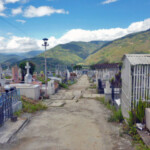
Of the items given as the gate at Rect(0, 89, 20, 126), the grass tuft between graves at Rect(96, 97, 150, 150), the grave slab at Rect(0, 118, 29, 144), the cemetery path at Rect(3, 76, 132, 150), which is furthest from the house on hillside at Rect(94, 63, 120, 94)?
the grave slab at Rect(0, 118, 29, 144)

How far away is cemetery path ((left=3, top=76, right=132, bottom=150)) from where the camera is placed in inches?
197

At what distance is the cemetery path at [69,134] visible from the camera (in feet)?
16.4

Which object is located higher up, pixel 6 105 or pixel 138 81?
pixel 138 81

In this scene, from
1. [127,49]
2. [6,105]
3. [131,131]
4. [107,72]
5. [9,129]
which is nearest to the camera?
[131,131]

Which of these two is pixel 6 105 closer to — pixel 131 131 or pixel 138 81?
pixel 131 131

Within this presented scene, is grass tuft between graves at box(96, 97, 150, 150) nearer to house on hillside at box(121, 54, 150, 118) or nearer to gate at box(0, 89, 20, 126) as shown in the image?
house on hillside at box(121, 54, 150, 118)

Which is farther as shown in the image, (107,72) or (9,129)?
(107,72)

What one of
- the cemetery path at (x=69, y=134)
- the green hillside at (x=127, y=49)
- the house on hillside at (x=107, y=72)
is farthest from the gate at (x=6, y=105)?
the green hillside at (x=127, y=49)

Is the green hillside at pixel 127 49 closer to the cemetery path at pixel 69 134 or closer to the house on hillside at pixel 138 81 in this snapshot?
the cemetery path at pixel 69 134

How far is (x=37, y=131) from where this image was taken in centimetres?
617

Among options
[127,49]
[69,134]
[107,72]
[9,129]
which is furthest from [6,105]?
[127,49]

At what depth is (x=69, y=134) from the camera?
19.2ft

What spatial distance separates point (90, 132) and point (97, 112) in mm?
2879

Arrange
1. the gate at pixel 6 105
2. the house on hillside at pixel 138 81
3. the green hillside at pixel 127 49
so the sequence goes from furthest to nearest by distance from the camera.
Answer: the green hillside at pixel 127 49, the gate at pixel 6 105, the house on hillside at pixel 138 81
